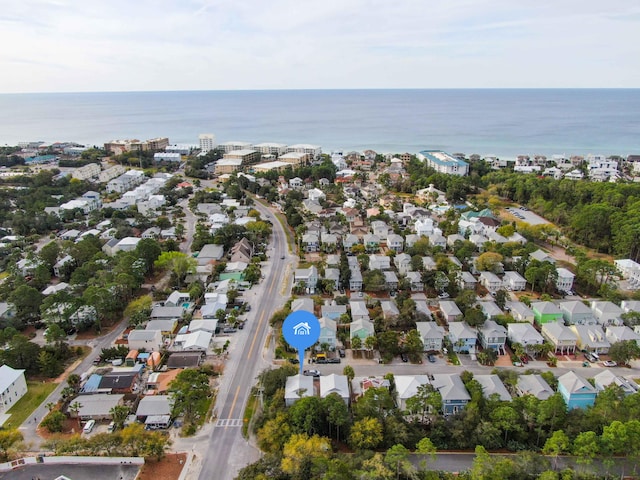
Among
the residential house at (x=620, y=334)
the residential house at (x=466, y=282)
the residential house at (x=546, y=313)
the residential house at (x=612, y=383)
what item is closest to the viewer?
the residential house at (x=612, y=383)

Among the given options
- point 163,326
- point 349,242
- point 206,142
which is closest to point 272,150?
point 206,142

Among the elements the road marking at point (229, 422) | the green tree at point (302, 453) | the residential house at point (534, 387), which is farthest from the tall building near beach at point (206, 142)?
the green tree at point (302, 453)

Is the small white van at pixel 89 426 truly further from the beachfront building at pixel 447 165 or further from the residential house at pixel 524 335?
Answer: the beachfront building at pixel 447 165

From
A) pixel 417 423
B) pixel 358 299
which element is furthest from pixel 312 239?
pixel 417 423

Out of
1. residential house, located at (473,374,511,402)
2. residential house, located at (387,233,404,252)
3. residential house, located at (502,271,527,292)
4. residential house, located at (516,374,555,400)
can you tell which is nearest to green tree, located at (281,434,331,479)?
residential house, located at (473,374,511,402)

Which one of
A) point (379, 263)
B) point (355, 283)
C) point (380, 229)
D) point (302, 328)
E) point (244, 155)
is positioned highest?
point (244, 155)

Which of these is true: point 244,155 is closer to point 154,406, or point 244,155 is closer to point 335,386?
point 154,406
